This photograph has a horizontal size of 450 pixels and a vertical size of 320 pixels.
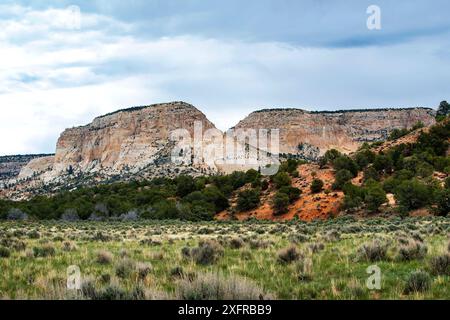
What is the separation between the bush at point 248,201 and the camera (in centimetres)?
6388

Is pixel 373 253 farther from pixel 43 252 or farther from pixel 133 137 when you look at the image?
pixel 133 137

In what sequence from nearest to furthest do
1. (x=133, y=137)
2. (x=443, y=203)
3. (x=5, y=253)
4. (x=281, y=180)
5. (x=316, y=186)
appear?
(x=5, y=253), (x=443, y=203), (x=316, y=186), (x=281, y=180), (x=133, y=137)

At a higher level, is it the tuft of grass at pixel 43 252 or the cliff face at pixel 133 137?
the cliff face at pixel 133 137

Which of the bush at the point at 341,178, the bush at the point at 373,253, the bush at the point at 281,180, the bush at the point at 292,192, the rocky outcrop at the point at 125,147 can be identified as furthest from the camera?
the rocky outcrop at the point at 125,147

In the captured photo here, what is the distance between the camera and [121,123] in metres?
190

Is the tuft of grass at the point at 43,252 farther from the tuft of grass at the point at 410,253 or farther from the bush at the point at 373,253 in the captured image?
the tuft of grass at the point at 410,253

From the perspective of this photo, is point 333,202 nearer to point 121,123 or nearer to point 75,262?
point 75,262

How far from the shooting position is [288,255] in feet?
36.2

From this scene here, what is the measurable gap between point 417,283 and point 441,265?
6.50ft

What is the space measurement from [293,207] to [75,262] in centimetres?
5030

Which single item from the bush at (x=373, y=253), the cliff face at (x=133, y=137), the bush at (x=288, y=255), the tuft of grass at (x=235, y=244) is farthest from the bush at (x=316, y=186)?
the cliff face at (x=133, y=137)

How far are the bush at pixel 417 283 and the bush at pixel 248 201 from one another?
56133 millimetres

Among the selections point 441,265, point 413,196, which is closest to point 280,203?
point 413,196
